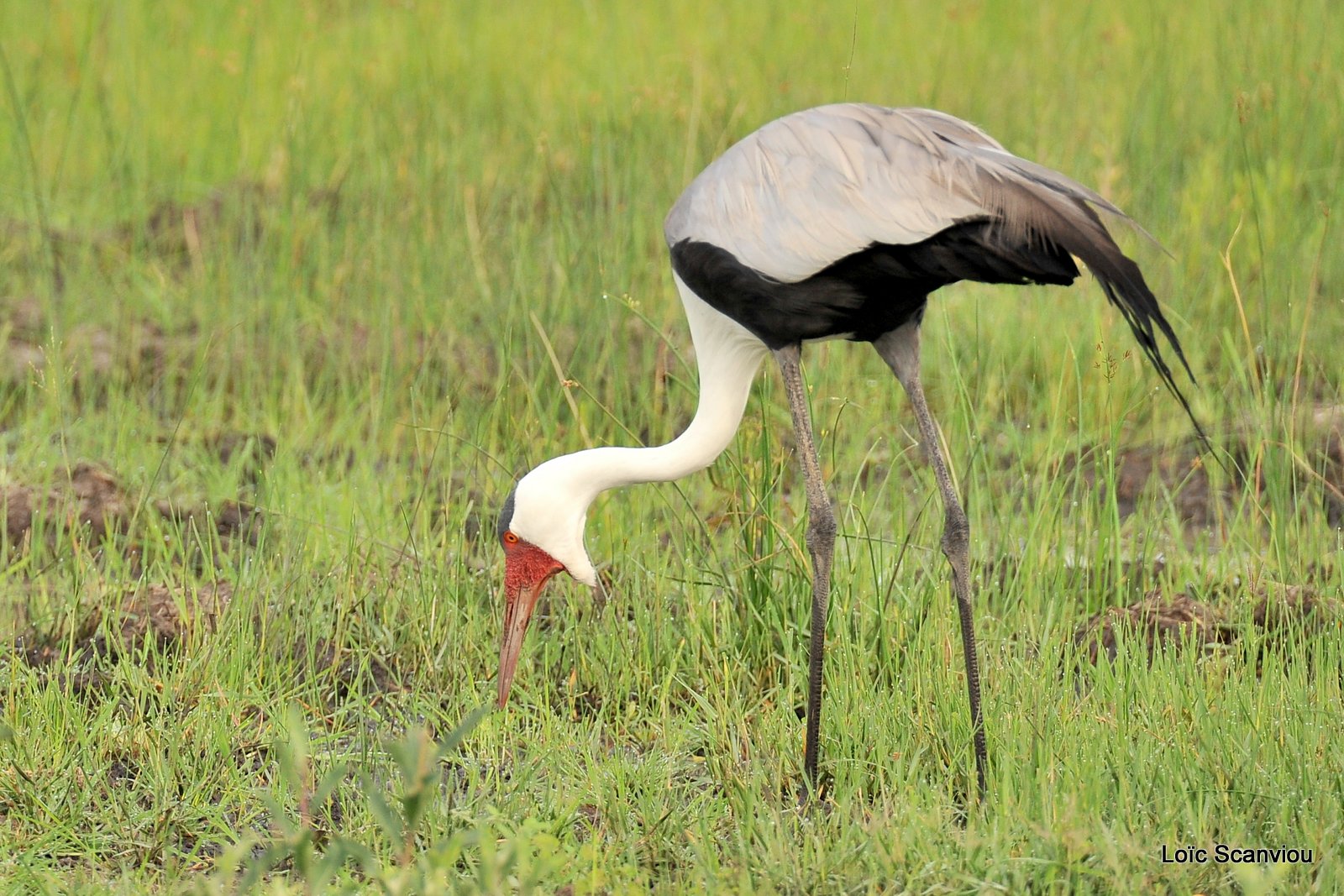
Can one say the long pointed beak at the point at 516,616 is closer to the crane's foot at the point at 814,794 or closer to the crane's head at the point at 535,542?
the crane's head at the point at 535,542

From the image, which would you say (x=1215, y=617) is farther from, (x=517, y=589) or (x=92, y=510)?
(x=92, y=510)

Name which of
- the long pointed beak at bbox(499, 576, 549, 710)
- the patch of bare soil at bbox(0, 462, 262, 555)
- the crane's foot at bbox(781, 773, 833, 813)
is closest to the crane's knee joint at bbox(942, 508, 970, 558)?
the crane's foot at bbox(781, 773, 833, 813)

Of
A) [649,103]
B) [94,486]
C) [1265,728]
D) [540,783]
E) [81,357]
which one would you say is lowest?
[540,783]

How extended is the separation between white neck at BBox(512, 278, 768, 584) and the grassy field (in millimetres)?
226

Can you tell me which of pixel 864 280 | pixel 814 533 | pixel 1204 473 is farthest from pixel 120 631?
pixel 1204 473

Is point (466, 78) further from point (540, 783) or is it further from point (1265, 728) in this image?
point (1265, 728)

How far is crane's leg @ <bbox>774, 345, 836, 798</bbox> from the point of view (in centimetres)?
356

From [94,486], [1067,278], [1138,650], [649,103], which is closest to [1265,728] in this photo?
[1138,650]

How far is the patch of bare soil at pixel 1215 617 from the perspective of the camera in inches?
151

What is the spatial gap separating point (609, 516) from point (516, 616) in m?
0.71

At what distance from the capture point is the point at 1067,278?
318cm

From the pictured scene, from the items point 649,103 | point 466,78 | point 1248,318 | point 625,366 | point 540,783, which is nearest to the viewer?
point 540,783

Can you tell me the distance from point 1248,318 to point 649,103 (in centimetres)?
250

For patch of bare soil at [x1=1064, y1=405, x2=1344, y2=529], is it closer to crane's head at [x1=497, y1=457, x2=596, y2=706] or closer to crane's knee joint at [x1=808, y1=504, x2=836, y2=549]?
crane's knee joint at [x1=808, y1=504, x2=836, y2=549]
